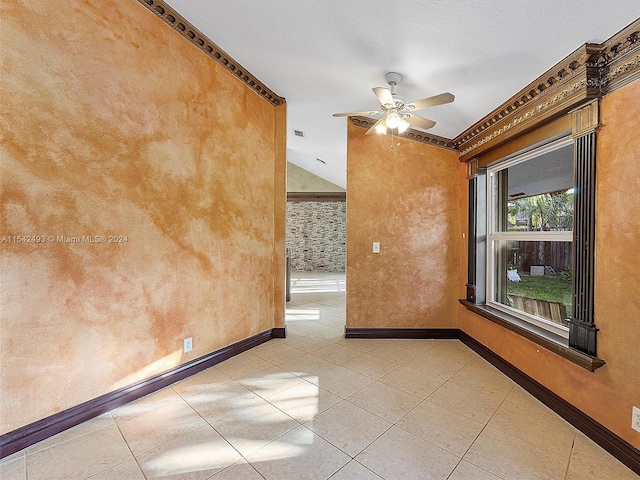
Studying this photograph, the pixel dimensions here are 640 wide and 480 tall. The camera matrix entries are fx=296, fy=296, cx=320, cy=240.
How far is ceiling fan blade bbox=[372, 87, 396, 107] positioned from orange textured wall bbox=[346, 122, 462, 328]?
1.26 meters

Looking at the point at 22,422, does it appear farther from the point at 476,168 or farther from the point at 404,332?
the point at 476,168

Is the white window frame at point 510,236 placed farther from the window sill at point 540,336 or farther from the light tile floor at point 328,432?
the light tile floor at point 328,432

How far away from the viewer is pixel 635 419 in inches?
64.9

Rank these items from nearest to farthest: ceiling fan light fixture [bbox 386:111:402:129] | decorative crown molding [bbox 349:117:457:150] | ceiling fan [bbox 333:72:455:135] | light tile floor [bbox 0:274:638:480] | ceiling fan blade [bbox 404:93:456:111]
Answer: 1. light tile floor [bbox 0:274:638:480]
2. ceiling fan blade [bbox 404:93:456:111]
3. ceiling fan [bbox 333:72:455:135]
4. ceiling fan light fixture [bbox 386:111:402:129]
5. decorative crown molding [bbox 349:117:457:150]

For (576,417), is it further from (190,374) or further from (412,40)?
(190,374)

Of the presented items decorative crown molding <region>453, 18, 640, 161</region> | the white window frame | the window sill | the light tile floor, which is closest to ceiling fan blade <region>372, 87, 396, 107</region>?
decorative crown molding <region>453, 18, 640, 161</region>

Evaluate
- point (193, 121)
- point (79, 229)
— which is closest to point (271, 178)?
point (193, 121)

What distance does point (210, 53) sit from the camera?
9.16 ft

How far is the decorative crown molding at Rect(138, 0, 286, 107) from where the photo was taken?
235cm

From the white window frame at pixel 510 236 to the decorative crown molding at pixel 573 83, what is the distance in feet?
0.80

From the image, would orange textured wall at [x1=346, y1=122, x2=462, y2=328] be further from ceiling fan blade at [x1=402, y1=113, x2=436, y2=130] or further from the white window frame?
ceiling fan blade at [x1=402, y1=113, x2=436, y2=130]

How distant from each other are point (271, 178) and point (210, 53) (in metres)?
1.42

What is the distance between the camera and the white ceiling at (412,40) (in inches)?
68.8

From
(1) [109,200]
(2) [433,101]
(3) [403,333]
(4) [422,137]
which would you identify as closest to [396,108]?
(2) [433,101]
